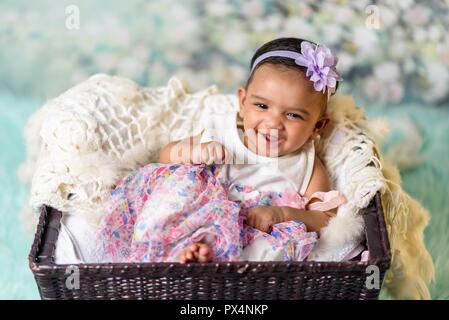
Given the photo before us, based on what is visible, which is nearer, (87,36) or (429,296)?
(429,296)

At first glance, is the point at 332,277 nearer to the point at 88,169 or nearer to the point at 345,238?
the point at 345,238

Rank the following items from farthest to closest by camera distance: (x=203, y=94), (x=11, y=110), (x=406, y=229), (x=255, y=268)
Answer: (x=11, y=110)
(x=203, y=94)
(x=406, y=229)
(x=255, y=268)

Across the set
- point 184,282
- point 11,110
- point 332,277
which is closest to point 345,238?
point 332,277

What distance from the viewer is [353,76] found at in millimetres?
3172

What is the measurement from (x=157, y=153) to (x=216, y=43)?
964 millimetres

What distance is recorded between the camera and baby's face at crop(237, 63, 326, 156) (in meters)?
2.11

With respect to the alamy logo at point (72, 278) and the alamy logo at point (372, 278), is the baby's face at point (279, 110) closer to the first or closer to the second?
the alamy logo at point (372, 278)

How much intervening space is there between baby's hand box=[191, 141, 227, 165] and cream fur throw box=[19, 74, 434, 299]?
0.21m

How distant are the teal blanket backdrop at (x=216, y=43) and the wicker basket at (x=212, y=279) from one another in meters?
1.34

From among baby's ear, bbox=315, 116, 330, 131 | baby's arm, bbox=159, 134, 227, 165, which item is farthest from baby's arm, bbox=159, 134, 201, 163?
baby's ear, bbox=315, 116, 330, 131

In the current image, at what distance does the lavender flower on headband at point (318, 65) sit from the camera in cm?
210

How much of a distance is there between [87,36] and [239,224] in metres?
1.55

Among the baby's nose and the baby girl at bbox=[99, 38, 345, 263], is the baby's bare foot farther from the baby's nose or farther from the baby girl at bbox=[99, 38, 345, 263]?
the baby's nose

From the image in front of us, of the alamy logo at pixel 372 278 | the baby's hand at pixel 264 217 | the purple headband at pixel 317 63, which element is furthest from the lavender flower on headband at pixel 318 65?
the alamy logo at pixel 372 278
